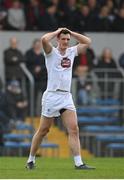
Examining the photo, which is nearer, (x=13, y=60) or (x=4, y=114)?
(x=4, y=114)

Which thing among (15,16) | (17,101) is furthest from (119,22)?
(17,101)

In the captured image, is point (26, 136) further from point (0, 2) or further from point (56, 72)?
point (56, 72)

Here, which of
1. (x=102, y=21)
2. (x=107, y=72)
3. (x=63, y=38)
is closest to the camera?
(x=63, y=38)

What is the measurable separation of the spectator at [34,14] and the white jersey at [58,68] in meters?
12.4

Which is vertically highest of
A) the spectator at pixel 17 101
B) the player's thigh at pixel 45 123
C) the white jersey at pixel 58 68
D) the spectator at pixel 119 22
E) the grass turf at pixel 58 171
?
the spectator at pixel 119 22

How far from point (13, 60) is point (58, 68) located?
10852 mm

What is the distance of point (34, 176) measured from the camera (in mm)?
13523

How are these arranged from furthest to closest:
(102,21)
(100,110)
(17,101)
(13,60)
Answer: (102,21) → (13,60) → (100,110) → (17,101)

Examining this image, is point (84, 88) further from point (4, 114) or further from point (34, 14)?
point (34, 14)

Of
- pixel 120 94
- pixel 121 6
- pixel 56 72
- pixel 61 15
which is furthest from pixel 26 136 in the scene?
pixel 56 72

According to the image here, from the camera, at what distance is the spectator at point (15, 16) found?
26.8 m

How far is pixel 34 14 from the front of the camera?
2714cm

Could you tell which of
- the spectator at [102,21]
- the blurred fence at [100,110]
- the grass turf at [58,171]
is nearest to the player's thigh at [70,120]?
the grass turf at [58,171]

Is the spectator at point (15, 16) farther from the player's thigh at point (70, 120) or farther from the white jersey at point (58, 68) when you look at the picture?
the player's thigh at point (70, 120)
